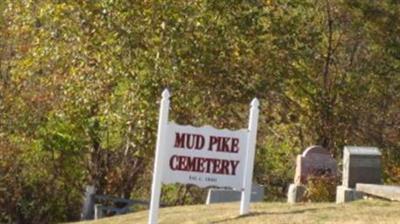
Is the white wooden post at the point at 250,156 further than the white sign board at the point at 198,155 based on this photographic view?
Yes

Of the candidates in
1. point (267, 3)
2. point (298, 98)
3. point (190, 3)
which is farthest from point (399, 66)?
point (190, 3)

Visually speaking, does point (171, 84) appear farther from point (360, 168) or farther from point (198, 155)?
point (198, 155)

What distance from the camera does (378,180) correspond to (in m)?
15.2

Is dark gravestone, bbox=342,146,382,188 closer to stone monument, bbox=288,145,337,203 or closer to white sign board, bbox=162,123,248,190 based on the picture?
stone monument, bbox=288,145,337,203

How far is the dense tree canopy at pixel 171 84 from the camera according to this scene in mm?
19344

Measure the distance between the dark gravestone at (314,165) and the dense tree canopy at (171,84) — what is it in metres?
3.36

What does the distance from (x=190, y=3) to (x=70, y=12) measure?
2.29m

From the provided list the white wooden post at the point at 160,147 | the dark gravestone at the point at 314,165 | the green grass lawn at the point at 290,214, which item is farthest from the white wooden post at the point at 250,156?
the dark gravestone at the point at 314,165

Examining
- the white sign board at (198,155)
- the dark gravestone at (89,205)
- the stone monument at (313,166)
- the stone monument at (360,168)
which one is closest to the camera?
the white sign board at (198,155)

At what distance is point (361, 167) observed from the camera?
1511 cm

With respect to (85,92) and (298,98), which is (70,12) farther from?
(298,98)

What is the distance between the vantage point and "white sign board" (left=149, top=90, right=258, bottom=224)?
36.9 ft

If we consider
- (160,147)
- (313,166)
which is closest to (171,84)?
(313,166)

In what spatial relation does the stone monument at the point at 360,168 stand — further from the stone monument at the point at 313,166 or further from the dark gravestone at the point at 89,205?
the dark gravestone at the point at 89,205
